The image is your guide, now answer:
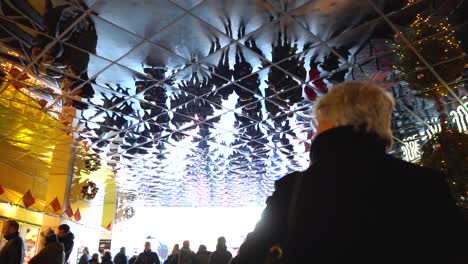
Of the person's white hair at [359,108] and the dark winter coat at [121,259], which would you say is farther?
the dark winter coat at [121,259]

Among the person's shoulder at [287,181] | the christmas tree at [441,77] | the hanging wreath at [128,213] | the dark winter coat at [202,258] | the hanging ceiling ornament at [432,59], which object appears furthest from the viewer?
the hanging wreath at [128,213]

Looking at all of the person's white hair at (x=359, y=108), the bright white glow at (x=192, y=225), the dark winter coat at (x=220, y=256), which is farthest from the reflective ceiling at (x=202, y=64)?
the bright white glow at (x=192, y=225)

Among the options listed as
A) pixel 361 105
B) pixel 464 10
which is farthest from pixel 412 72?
pixel 361 105

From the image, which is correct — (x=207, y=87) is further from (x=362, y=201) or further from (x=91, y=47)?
(x=362, y=201)

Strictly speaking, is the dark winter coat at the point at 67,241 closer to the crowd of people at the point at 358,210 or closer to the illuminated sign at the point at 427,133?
the crowd of people at the point at 358,210

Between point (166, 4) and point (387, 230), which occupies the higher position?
point (166, 4)

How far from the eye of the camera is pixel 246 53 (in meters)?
8.38

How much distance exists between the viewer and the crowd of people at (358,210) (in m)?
1.13

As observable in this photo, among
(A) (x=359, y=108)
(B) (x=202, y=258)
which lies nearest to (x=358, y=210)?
(A) (x=359, y=108)

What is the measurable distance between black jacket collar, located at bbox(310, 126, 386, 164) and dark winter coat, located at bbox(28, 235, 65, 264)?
597 cm

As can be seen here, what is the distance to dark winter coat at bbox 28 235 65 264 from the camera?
19.9 ft

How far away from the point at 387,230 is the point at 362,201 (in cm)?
11

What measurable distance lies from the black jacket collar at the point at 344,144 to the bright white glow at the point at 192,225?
92.6 feet

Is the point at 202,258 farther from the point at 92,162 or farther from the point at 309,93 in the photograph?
the point at 92,162
